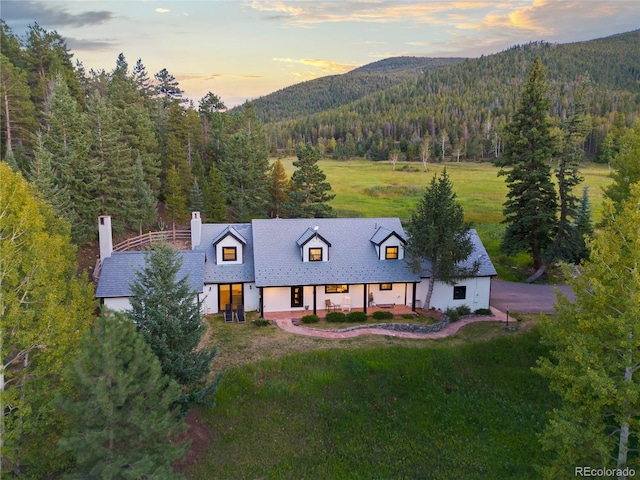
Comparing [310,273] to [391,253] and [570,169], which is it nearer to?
→ [391,253]

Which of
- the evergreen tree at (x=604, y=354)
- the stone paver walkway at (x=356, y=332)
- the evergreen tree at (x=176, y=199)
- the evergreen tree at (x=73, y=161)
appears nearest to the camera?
the evergreen tree at (x=604, y=354)

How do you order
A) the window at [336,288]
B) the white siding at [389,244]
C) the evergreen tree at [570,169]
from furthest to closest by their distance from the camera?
the evergreen tree at [570,169], the white siding at [389,244], the window at [336,288]

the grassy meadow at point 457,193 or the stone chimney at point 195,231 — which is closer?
the stone chimney at point 195,231

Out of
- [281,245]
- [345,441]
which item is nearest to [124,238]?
[281,245]

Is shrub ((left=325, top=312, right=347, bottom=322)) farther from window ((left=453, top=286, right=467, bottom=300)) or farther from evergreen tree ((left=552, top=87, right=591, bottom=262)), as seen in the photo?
evergreen tree ((left=552, top=87, right=591, bottom=262))

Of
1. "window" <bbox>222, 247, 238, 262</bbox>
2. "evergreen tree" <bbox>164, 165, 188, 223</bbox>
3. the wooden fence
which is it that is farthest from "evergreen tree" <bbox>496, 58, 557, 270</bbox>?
"evergreen tree" <bbox>164, 165, 188, 223</bbox>

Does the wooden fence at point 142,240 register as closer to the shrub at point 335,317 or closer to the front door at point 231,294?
the front door at point 231,294

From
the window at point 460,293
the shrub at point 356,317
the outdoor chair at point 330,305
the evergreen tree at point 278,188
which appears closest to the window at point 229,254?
the outdoor chair at point 330,305
